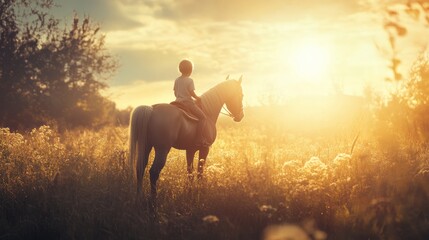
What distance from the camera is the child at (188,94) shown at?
862 cm

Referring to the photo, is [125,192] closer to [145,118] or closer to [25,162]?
[145,118]

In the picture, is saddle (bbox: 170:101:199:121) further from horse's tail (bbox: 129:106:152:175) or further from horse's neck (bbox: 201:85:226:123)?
horse's tail (bbox: 129:106:152:175)

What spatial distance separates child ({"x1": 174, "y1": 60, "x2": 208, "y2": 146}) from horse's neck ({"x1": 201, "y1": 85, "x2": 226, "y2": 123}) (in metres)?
0.37

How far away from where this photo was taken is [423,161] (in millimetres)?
8359

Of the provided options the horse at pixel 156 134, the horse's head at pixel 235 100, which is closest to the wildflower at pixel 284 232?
the horse at pixel 156 134

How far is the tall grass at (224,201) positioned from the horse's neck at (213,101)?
46.7 inches

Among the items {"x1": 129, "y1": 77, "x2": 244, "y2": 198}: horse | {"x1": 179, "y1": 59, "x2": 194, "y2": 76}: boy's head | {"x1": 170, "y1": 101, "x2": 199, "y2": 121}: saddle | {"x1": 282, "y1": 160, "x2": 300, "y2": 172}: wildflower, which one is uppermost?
{"x1": 179, "y1": 59, "x2": 194, "y2": 76}: boy's head

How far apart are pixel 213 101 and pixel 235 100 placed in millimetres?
740

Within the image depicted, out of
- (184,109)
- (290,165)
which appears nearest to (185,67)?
(184,109)

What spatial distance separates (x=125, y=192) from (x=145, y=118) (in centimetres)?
145

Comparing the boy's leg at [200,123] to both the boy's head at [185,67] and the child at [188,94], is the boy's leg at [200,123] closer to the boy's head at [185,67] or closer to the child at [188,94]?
the child at [188,94]

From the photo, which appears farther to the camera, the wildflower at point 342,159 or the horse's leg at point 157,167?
the horse's leg at point 157,167

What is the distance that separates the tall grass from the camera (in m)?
6.06

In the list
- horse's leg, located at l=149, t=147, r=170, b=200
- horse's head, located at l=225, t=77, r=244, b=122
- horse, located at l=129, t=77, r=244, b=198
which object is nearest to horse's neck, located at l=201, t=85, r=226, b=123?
horse's head, located at l=225, t=77, r=244, b=122
